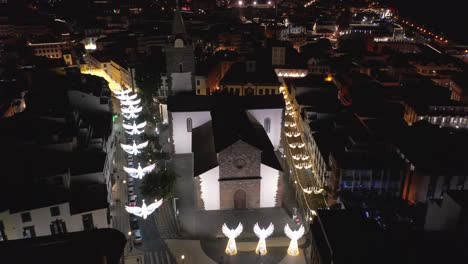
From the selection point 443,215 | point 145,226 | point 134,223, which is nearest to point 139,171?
point 134,223

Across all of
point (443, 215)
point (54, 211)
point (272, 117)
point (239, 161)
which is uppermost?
point (272, 117)

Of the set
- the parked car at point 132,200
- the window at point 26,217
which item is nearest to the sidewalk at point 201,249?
the parked car at point 132,200

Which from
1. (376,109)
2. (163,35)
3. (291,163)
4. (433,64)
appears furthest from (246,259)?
(163,35)

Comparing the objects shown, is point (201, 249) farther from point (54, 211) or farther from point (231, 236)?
point (54, 211)

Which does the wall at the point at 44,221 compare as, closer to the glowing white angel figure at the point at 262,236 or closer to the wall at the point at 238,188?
the wall at the point at 238,188

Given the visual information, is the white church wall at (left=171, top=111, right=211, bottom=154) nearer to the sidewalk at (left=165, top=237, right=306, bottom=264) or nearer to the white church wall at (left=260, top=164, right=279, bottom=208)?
the white church wall at (left=260, top=164, right=279, bottom=208)

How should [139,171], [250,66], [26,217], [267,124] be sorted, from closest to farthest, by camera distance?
[26,217] < [139,171] < [267,124] < [250,66]

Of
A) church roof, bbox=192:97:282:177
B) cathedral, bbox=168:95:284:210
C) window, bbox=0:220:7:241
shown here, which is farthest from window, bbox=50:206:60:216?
church roof, bbox=192:97:282:177
